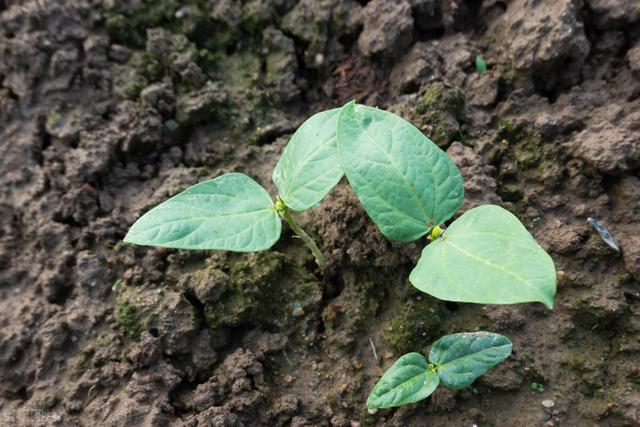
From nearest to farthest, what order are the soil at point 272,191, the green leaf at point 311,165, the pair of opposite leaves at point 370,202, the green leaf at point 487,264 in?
the green leaf at point 487,264
the pair of opposite leaves at point 370,202
the green leaf at point 311,165
the soil at point 272,191

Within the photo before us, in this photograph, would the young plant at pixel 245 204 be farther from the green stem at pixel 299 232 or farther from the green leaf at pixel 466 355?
the green leaf at pixel 466 355

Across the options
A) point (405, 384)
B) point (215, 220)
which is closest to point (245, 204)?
point (215, 220)

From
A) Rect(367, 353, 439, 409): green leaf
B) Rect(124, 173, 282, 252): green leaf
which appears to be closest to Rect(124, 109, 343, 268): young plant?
Rect(124, 173, 282, 252): green leaf

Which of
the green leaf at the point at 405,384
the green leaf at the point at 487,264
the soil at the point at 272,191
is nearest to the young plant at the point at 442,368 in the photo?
the green leaf at the point at 405,384

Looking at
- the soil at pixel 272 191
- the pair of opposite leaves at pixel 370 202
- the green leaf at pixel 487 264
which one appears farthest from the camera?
the soil at pixel 272 191

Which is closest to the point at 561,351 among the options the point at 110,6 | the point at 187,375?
the point at 187,375

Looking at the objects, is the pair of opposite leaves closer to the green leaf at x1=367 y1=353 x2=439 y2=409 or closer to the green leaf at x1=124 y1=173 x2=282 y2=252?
the green leaf at x1=124 y1=173 x2=282 y2=252

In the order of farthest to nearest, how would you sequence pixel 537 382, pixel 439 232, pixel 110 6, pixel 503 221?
pixel 110 6
pixel 537 382
pixel 439 232
pixel 503 221

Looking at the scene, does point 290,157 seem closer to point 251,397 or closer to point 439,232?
point 439,232
